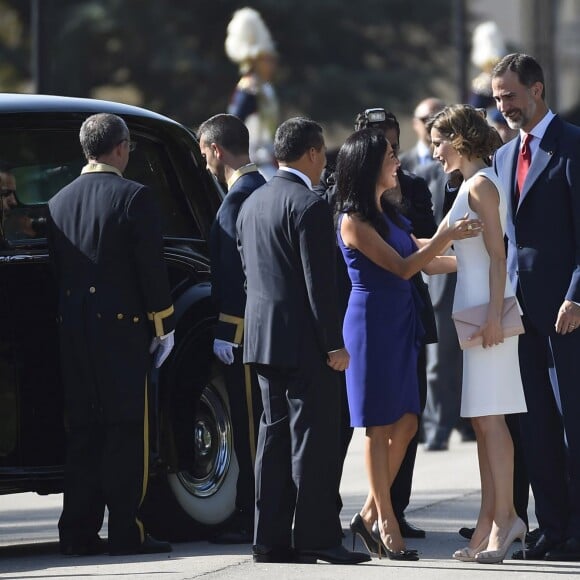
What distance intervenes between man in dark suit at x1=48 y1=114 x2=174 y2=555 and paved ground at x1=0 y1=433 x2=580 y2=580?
0.80 ft

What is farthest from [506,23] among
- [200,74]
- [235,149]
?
[235,149]

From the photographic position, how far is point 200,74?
33.6 m

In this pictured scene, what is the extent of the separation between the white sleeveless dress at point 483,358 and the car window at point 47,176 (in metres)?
1.74

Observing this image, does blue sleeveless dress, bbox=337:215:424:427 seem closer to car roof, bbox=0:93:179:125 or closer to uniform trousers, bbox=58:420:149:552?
uniform trousers, bbox=58:420:149:552

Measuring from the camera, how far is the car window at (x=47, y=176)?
25.9 ft

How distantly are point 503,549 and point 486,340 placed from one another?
2.84 feet

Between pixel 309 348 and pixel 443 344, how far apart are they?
17.2 ft

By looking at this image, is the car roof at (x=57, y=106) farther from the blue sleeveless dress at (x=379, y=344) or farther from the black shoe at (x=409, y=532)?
the black shoe at (x=409, y=532)

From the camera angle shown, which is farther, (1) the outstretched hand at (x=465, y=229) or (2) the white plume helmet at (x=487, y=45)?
(2) the white plume helmet at (x=487, y=45)

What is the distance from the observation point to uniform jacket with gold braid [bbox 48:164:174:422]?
7.64 meters

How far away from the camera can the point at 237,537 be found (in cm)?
819

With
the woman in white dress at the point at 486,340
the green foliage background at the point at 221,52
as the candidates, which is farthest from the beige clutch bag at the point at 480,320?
the green foliage background at the point at 221,52

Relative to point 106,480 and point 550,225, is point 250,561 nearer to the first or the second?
point 106,480

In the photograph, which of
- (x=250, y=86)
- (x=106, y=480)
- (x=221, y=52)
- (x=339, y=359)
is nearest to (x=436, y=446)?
(x=250, y=86)
